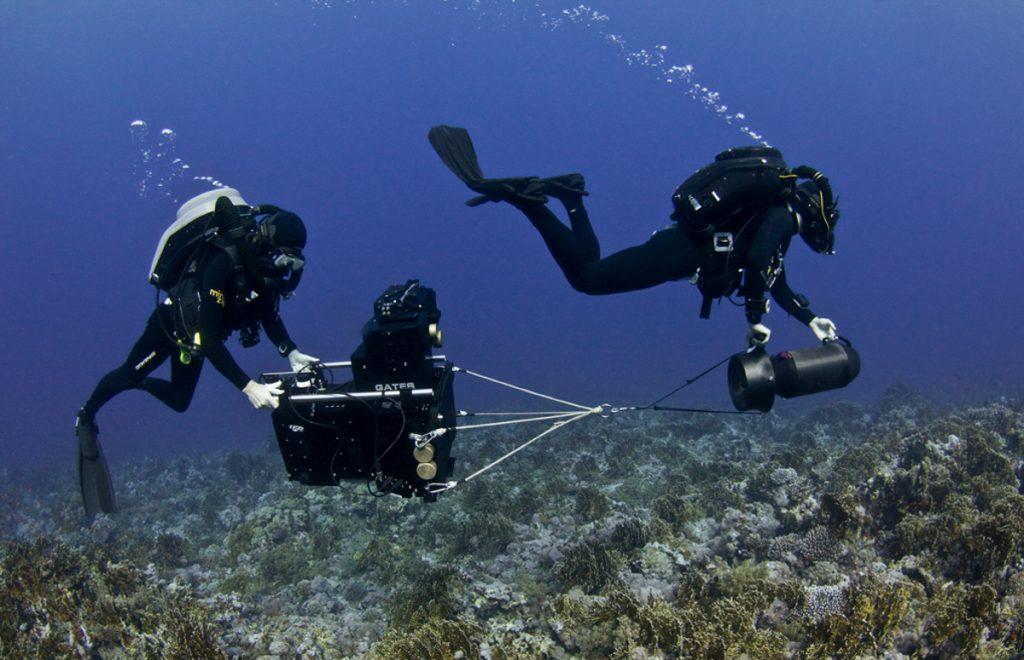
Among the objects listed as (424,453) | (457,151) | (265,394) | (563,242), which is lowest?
(424,453)

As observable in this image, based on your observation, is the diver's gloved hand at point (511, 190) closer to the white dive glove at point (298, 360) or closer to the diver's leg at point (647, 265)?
the diver's leg at point (647, 265)

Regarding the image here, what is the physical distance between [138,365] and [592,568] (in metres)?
6.71

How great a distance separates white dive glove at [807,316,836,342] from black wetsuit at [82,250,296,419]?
5883 mm

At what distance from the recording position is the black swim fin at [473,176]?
5762 mm

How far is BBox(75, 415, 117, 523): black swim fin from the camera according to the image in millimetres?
7676

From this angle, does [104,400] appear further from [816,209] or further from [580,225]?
[816,209]

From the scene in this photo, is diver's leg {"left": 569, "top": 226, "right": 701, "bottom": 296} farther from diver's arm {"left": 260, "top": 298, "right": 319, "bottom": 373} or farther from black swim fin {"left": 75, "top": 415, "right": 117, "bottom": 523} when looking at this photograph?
black swim fin {"left": 75, "top": 415, "right": 117, "bottom": 523}

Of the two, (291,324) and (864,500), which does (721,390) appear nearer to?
(864,500)

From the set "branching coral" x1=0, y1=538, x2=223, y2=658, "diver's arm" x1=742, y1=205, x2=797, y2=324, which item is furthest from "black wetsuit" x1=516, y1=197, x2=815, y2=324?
"branching coral" x1=0, y1=538, x2=223, y2=658

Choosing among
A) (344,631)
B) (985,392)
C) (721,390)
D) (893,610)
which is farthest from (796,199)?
(721,390)

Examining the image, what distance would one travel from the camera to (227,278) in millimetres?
5613

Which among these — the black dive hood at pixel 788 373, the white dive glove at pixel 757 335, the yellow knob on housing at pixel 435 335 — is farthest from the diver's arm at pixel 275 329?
the white dive glove at pixel 757 335

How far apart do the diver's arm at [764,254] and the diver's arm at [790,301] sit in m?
0.47

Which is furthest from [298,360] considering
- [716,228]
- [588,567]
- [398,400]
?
[716,228]
